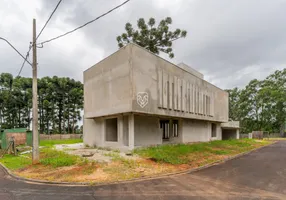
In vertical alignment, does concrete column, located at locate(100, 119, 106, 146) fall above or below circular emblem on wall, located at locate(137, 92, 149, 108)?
below

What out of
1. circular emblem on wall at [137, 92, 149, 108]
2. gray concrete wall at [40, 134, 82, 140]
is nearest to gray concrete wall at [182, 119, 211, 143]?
circular emblem on wall at [137, 92, 149, 108]

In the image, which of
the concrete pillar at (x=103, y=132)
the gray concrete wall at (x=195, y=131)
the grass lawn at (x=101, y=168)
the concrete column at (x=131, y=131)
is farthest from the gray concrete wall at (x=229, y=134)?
the concrete column at (x=131, y=131)

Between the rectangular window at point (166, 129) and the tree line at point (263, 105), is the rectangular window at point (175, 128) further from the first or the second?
the tree line at point (263, 105)

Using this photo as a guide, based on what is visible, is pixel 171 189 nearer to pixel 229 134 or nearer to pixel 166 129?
pixel 166 129

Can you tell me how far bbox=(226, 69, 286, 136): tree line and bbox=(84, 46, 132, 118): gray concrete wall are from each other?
48592 millimetres

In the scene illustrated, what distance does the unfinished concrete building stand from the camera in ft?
44.2

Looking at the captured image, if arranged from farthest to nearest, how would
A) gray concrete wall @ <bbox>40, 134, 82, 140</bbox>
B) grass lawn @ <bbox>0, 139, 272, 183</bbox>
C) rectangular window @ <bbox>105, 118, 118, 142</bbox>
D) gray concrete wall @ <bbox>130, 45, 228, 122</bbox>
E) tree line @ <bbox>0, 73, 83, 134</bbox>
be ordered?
tree line @ <bbox>0, 73, 83, 134</bbox> < gray concrete wall @ <bbox>40, 134, 82, 140</bbox> < rectangular window @ <bbox>105, 118, 118, 142</bbox> < gray concrete wall @ <bbox>130, 45, 228, 122</bbox> < grass lawn @ <bbox>0, 139, 272, 183</bbox>

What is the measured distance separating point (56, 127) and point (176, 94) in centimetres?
3680

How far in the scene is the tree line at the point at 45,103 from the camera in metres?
40.3

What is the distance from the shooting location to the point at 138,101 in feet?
43.3

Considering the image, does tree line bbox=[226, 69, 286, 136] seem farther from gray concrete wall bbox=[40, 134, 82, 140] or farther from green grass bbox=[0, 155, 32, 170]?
green grass bbox=[0, 155, 32, 170]

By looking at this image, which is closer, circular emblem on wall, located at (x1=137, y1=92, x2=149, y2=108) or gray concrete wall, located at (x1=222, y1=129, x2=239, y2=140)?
circular emblem on wall, located at (x1=137, y1=92, x2=149, y2=108)

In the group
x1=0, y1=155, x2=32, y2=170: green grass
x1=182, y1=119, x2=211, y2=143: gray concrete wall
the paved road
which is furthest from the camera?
x1=182, y1=119, x2=211, y2=143: gray concrete wall

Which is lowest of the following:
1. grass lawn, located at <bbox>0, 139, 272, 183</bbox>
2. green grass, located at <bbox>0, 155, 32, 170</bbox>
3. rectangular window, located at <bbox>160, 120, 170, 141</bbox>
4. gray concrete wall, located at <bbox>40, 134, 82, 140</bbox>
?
gray concrete wall, located at <bbox>40, 134, 82, 140</bbox>
